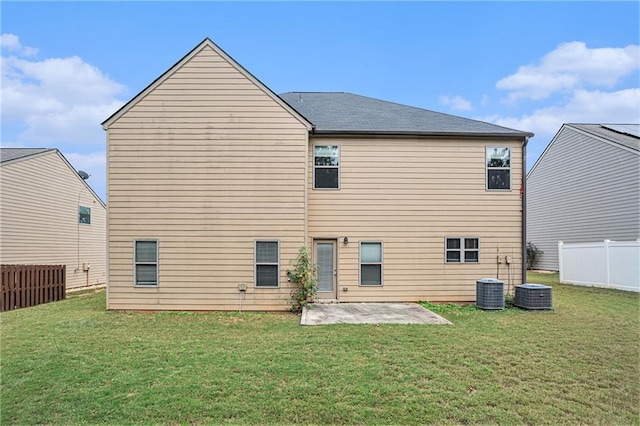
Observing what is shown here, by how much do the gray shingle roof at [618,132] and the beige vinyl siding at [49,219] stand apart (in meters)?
25.4

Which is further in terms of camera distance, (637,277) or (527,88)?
(527,88)

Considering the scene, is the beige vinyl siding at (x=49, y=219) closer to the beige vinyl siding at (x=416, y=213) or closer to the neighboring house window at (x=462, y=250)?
the beige vinyl siding at (x=416, y=213)

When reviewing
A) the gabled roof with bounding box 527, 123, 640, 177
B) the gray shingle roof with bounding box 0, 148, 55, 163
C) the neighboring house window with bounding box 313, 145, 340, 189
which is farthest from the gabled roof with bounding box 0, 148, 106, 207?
the gabled roof with bounding box 527, 123, 640, 177

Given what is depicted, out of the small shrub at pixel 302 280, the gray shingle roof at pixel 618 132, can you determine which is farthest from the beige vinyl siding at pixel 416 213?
the gray shingle roof at pixel 618 132

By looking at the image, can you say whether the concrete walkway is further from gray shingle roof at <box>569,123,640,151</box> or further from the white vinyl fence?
gray shingle roof at <box>569,123,640,151</box>

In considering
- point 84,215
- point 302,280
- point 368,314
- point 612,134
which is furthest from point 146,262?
point 612,134

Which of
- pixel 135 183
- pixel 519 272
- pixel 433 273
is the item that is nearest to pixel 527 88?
pixel 519 272

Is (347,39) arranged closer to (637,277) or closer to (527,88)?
(527,88)

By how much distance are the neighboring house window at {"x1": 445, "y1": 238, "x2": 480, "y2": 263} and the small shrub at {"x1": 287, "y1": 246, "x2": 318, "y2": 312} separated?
4274 millimetres

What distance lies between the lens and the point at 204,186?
31.8 ft

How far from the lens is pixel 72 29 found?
11062mm

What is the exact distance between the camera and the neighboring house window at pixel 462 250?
35.0 feet

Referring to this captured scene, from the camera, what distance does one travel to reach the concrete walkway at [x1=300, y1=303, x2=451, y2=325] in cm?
793

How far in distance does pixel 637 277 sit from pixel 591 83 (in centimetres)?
887
